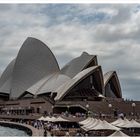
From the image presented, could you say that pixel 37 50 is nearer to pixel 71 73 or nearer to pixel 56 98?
pixel 71 73

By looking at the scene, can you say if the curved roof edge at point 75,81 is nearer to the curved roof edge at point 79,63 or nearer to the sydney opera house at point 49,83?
the sydney opera house at point 49,83

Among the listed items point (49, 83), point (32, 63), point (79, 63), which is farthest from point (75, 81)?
point (32, 63)

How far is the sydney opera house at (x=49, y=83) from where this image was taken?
37.2 meters

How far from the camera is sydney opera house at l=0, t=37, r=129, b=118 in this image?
3719cm

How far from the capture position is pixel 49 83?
137ft

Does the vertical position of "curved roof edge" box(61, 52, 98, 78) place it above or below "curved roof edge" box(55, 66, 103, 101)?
above

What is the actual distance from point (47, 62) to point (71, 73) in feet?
15.3

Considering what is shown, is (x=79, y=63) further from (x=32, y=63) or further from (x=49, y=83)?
(x=32, y=63)

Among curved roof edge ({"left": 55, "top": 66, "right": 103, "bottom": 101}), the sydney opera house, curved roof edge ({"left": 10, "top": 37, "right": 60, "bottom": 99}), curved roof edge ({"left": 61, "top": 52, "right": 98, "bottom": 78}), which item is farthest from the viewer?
curved roof edge ({"left": 10, "top": 37, "right": 60, "bottom": 99})

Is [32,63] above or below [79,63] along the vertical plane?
above

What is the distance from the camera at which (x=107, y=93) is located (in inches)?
1681

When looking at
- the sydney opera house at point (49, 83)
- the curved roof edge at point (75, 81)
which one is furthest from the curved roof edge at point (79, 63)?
the curved roof edge at point (75, 81)

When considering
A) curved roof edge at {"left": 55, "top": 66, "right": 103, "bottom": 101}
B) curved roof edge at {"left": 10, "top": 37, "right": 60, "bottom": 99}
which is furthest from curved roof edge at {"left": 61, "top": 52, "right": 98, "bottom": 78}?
curved roof edge at {"left": 10, "top": 37, "right": 60, "bottom": 99}

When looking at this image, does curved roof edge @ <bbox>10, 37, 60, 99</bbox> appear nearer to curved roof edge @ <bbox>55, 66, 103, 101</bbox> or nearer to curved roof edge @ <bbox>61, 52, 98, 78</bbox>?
curved roof edge @ <bbox>61, 52, 98, 78</bbox>
